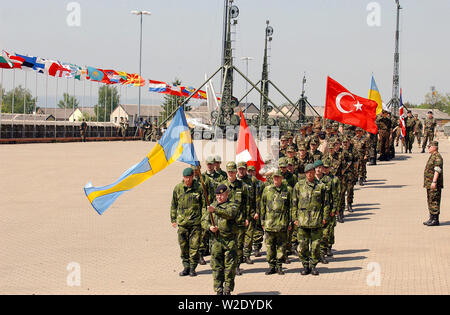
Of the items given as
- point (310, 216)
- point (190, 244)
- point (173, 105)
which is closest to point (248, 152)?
point (310, 216)

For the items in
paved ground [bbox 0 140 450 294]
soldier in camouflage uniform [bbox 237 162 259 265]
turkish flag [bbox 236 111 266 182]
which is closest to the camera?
paved ground [bbox 0 140 450 294]

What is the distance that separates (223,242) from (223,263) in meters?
0.27

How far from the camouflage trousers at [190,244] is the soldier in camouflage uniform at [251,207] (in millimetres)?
970

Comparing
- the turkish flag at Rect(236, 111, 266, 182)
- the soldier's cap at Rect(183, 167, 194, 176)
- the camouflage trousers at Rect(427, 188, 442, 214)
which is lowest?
the camouflage trousers at Rect(427, 188, 442, 214)

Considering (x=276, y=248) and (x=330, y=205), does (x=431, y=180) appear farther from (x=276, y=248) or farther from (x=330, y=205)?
(x=276, y=248)

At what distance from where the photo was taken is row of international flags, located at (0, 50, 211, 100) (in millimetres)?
38719

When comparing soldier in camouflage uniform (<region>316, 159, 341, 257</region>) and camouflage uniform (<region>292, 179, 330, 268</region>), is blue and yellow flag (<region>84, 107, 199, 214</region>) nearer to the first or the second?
camouflage uniform (<region>292, 179, 330, 268</region>)

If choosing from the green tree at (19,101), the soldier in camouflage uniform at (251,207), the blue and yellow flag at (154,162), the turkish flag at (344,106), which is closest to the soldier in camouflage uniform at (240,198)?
the soldier in camouflage uniform at (251,207)

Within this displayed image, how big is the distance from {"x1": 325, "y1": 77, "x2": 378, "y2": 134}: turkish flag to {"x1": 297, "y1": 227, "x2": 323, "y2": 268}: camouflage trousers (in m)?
7.42

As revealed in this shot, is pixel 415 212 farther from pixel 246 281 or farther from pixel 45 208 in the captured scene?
pixel 45 208

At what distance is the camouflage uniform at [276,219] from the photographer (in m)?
9.67

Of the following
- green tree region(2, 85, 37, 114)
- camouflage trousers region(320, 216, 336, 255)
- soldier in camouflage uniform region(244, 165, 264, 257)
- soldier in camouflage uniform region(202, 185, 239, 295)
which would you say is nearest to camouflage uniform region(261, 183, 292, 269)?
soldier in camouflage uniform region(244, 165, 264, 257)

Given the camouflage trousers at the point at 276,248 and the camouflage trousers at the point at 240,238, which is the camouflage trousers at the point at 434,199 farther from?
the camouflage trousers at the point at 240,238
